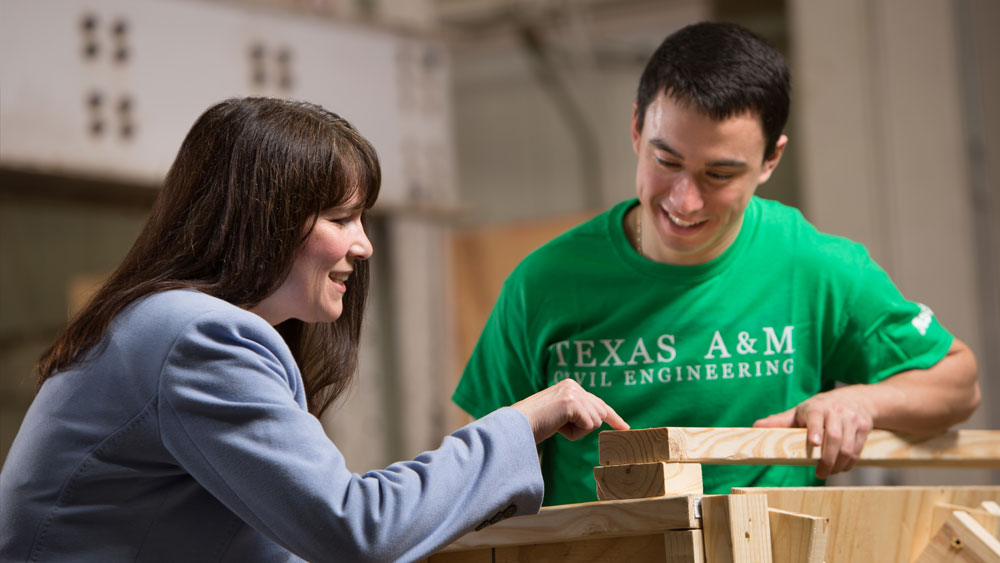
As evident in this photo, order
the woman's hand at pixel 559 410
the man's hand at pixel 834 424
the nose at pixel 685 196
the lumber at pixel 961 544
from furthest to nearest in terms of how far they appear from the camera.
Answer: the nose at pixel 685 196
the man's hand at pixel 834 424
the lumber at pixel 961 544
the woman's hand at pixel 559 410

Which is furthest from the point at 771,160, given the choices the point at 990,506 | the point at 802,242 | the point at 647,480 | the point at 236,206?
the point at 236,206

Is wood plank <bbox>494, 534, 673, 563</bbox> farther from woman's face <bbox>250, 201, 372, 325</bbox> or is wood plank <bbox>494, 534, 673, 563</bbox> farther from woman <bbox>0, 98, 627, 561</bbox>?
woman's face <bbox>250, 201, 372, 325</bbox>

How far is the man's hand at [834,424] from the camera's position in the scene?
1.75 meters

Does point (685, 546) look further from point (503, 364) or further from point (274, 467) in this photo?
point (503, 364)

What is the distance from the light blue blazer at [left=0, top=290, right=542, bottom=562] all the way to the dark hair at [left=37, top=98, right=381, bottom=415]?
6 centimetres

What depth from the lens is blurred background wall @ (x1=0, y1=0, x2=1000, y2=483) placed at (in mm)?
4637

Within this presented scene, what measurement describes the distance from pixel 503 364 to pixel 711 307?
0.41 meters

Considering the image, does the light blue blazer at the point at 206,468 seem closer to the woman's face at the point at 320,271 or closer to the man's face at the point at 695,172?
the woman's face at the point at 320,271

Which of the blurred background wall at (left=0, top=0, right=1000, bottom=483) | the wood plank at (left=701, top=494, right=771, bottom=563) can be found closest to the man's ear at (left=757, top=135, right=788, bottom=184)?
the wood plank at (left=701, top=494, right=771, bottom=563)

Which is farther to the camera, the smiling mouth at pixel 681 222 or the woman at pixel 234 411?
the smiling mouth at pixel 681 222

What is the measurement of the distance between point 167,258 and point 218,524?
0.34 metres

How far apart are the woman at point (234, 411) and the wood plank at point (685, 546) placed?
0.18 metres

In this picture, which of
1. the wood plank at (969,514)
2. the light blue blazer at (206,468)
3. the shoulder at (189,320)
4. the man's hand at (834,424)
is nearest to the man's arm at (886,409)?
the man's hand at (834,424)

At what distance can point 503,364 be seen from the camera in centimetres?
215
